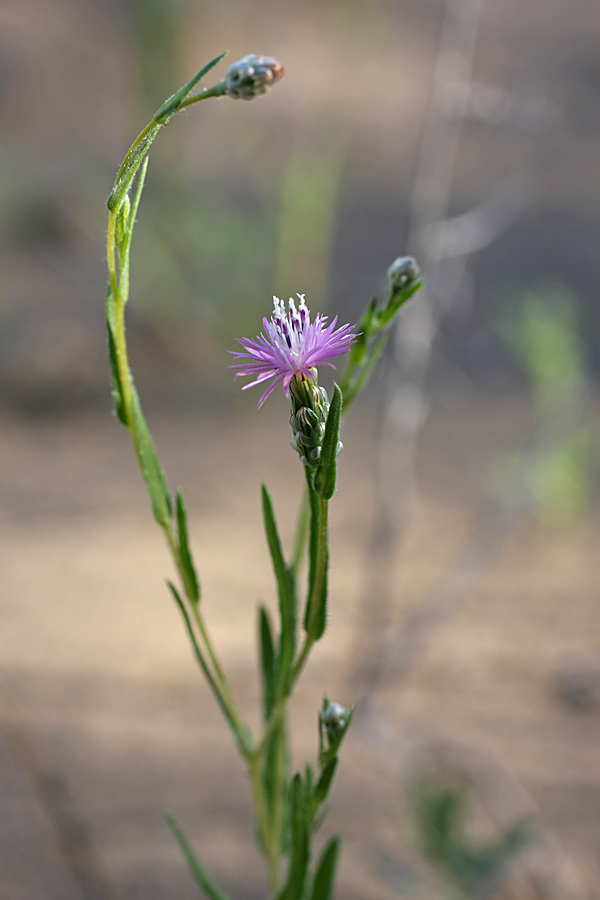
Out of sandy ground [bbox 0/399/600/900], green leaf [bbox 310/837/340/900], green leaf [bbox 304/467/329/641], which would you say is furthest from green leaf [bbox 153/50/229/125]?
sandy ground [bbox 0/399/600/900]

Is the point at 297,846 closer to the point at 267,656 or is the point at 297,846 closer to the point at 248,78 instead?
the point at 267,656

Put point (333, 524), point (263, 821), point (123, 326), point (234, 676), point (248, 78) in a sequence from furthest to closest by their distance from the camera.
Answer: point (333, 524)
point (234, 676)
point (263, 821)
point (123, 326)
point (248, 78)

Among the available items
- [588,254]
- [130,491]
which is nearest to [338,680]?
[130,491]

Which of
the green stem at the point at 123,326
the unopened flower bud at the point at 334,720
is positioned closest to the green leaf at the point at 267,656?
the green stem at the point at 123,326

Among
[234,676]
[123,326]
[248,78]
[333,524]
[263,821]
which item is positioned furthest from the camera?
[333,524]

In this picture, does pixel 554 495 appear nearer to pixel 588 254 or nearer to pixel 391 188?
pixel 588 254

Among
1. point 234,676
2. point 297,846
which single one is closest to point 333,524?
point 234,676

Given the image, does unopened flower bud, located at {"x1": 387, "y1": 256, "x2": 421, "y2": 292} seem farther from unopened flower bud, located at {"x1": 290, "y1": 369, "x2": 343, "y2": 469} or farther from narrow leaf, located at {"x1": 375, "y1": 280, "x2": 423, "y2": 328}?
unopened flower bud, located at {"x1": 290, "y1": 369, "x2": 343, "y2": 469}
